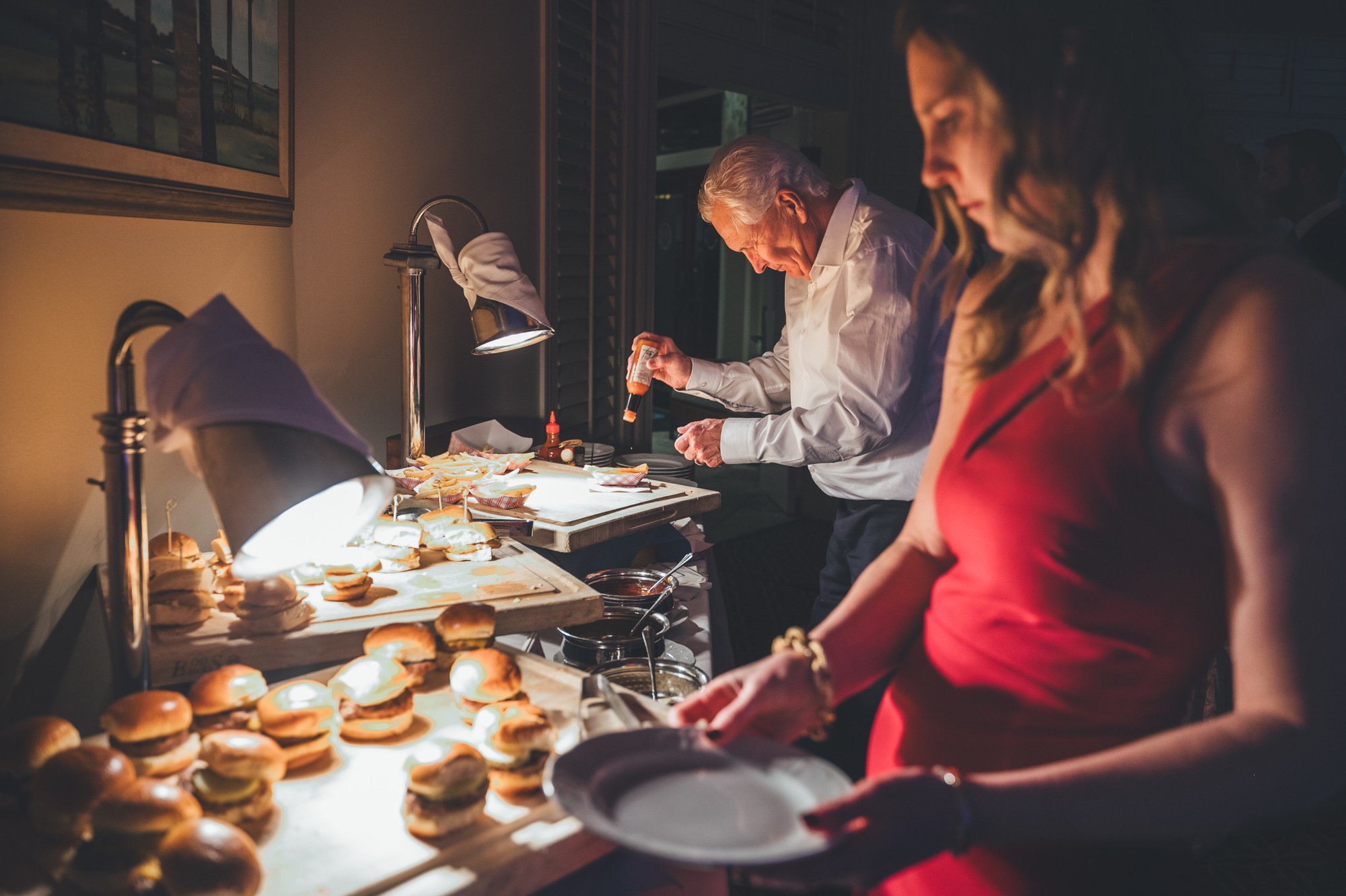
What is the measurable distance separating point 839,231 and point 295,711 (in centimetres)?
201

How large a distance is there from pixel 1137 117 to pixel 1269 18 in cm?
705

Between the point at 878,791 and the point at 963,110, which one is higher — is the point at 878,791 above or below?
below

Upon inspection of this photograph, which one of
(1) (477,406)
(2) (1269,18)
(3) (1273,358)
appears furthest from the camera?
(2) (1269,18)

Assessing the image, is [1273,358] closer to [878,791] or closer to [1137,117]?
[1137,117]

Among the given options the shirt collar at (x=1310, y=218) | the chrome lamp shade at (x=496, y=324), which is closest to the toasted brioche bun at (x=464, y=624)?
the chrome lamp shade at (x=496, y=324)

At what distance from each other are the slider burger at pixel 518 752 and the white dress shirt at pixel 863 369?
1489 mm

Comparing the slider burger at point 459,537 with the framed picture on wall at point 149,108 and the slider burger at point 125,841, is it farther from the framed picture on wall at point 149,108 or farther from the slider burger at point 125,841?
the slider burger at point 125,841

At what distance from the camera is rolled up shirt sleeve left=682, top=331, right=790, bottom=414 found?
3.14 m

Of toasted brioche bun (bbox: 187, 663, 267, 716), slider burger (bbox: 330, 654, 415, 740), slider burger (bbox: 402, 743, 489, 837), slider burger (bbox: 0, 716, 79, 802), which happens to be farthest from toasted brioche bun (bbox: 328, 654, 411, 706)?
slider burger (bbox: 0, 716, 79, 802)

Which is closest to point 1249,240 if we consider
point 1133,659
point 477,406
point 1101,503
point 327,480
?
point 1101,503

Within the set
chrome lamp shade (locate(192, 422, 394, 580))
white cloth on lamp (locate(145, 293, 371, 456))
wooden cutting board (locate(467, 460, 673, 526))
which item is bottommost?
wooden cutting board (locate(467, 460, 673, 526))

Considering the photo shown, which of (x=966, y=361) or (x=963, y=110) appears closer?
(x=963, y=110)

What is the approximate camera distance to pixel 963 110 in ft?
3.05

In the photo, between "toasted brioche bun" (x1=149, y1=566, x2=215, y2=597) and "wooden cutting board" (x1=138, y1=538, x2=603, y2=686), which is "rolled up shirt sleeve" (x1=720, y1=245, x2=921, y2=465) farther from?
"toasted brioche bun" (x1=149, y1=566, x2=215, y2=597)
